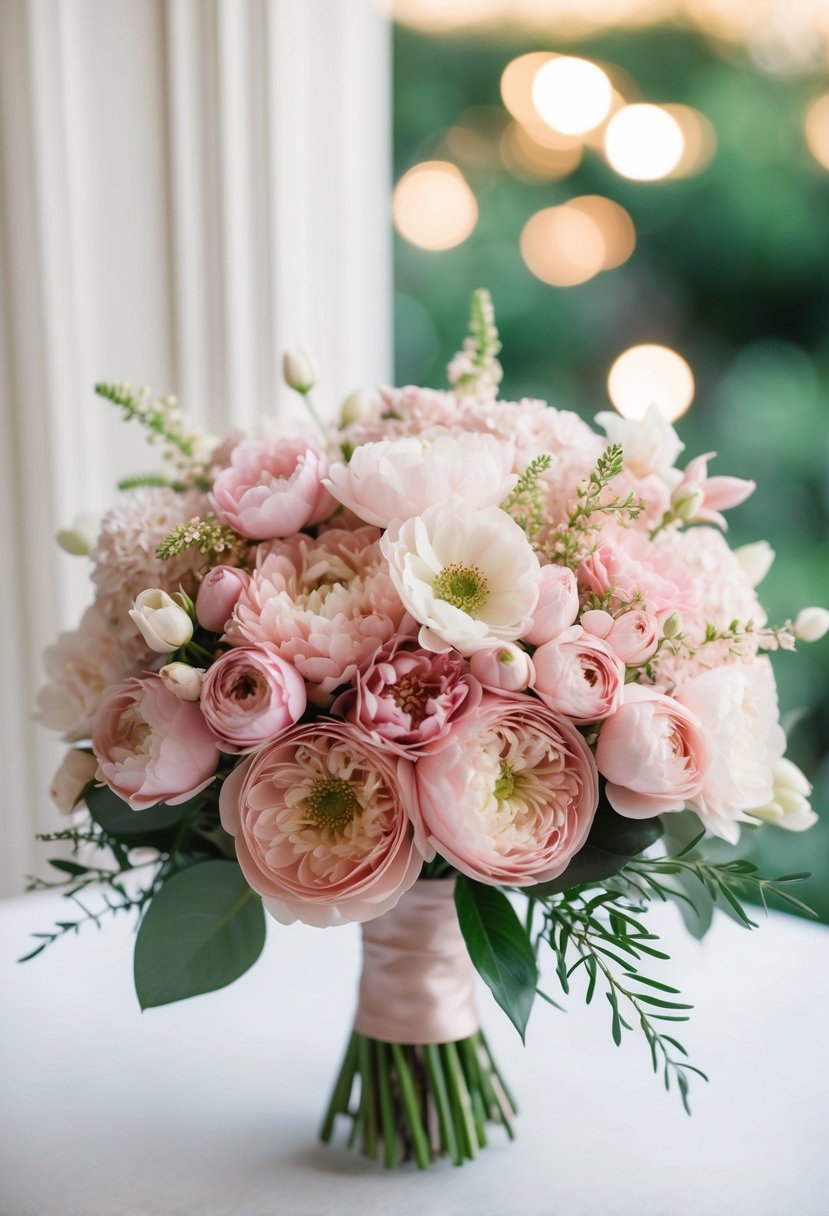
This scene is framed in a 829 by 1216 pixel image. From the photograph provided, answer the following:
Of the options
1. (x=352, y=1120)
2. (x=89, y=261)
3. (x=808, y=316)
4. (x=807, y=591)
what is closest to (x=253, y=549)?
(x=352, y=1120)

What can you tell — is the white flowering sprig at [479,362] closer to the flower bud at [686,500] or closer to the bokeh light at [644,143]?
the flower bud at [686,500]

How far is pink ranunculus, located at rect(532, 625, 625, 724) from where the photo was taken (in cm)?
53

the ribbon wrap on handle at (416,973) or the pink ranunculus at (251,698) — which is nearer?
the pink ranunculus at (251,698)

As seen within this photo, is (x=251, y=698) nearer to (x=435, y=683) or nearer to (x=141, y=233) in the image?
(x=435, y=683)

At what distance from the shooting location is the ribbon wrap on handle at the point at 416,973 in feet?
2.23

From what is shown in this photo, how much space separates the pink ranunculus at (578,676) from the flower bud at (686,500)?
0.15 meters

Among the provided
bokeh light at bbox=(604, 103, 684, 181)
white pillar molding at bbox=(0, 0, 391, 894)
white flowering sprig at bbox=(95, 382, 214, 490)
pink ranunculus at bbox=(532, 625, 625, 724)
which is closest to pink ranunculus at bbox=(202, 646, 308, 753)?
pink ranunculus at bbox=(532, 625, 625, 724)

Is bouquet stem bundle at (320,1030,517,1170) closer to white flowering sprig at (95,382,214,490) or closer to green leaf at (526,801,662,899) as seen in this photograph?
green leaf at (526,801,662,899)

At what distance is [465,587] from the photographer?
0.55m

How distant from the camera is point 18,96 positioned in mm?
1150

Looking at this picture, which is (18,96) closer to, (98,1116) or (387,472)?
(387,472)

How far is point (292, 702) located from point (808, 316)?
1.81 metres

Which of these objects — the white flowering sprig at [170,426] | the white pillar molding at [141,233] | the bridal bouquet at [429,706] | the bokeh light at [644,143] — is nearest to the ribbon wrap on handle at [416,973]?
the bridal bouquet at [429,706]

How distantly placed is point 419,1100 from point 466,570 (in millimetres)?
392
